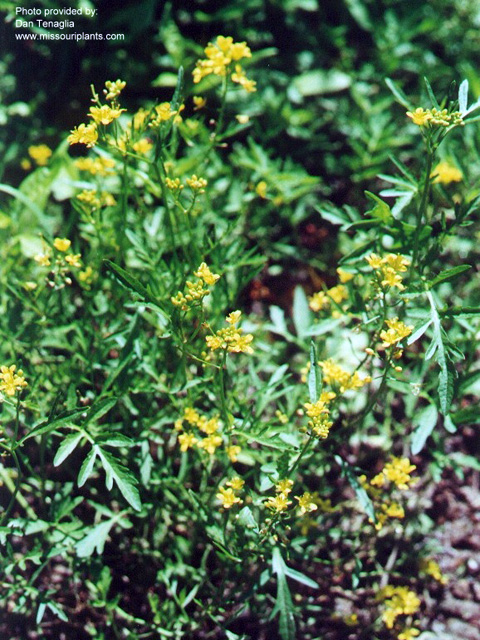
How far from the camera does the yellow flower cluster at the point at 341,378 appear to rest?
207 cm

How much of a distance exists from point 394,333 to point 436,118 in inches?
25.9

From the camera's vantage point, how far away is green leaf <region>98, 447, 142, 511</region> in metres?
1.83

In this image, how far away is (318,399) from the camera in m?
1.95

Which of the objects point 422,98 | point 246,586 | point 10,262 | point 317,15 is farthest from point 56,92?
point 246,586

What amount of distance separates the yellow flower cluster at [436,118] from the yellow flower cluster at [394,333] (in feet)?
1.99

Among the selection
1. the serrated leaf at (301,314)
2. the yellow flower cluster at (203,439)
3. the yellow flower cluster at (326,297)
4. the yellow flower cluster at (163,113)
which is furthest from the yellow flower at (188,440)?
the yellow flower cluster at (163,113)

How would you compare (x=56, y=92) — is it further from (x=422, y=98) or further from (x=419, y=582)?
(x=419, y=582)

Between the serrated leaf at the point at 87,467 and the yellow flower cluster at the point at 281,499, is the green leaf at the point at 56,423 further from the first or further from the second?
the yellow flower cluster at the point at 281,499

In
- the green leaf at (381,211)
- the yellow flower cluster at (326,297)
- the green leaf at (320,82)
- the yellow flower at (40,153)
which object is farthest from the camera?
the green leaf at (320,82)

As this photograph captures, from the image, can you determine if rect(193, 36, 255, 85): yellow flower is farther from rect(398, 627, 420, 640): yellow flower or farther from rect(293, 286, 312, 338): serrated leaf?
rect(398, 627, 420, 640): yellow flower

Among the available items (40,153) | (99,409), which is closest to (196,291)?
(99,409)

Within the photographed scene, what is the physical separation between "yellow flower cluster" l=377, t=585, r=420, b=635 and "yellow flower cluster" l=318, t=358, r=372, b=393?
3.03ft

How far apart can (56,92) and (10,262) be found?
142 cm

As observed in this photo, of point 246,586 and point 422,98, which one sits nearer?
point 246,586
